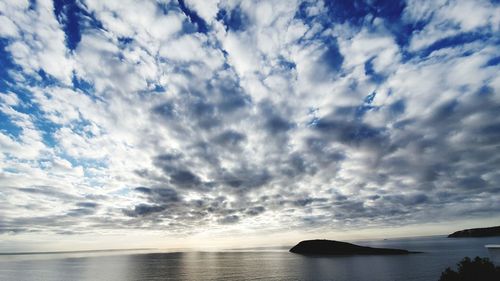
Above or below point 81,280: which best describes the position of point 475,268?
above

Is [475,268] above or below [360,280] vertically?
above

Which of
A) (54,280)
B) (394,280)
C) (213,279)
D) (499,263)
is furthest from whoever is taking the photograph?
(54,280)

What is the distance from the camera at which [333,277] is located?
89.8 meters

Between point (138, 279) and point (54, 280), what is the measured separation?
3912 cm

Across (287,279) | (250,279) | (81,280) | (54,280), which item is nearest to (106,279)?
(81,280)

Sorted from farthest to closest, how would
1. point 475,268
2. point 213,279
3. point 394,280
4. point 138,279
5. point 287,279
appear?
1. point 138,279
2. point 213,279
3. point 287,279
4. point 394,280
5. point 475,268

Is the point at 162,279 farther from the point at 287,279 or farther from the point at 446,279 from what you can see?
the point at 446,279

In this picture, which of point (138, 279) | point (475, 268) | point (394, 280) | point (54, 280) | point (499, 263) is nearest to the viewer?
point (475, 268)

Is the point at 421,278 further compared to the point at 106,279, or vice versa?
the point at 106,279

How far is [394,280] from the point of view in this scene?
266 feet

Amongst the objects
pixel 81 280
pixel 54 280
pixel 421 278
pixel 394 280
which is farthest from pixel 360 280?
pixel 54 280

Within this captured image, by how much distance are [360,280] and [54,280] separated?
118m

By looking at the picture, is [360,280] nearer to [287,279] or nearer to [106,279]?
[287,279]

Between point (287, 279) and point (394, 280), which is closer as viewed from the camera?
point (394, 280)
